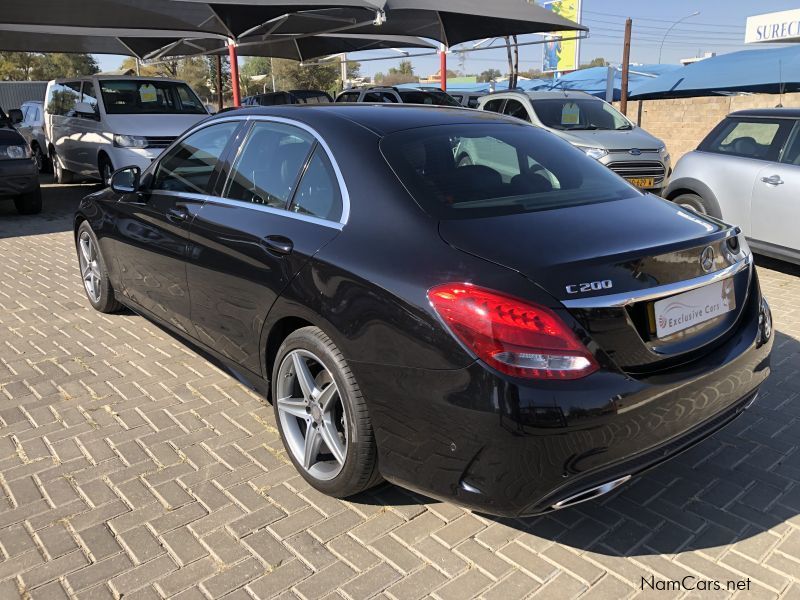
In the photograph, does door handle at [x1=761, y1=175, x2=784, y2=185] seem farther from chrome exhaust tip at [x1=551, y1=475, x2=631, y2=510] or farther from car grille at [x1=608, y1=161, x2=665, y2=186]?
chrome exhaust tip at [x1=551, y1=475, x2=631, y2=510]

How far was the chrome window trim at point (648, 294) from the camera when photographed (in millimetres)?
2232

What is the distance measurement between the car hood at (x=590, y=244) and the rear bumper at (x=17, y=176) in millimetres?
9150

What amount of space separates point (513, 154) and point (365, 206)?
101 cm

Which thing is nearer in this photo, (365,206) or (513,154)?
(365,206)

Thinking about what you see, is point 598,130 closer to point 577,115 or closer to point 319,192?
point 577,115

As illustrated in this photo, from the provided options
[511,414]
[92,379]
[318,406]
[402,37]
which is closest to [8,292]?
[92,379]

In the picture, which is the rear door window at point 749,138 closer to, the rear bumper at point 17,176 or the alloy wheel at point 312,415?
the alloy wheel at point 312,415

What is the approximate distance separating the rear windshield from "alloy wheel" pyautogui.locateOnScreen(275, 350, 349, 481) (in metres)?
0.87

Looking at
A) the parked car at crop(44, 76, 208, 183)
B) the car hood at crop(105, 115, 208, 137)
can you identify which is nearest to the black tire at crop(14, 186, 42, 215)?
the parked car at crop(44, 76, 208, 183)

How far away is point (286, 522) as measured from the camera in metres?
2.82

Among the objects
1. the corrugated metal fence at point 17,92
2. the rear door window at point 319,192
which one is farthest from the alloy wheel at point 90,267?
the corrugated metal fence at point 17,92

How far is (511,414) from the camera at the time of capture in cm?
216

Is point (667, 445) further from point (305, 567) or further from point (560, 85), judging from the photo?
point (560, 85)

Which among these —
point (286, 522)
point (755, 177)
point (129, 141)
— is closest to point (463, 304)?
point (286, 522)
